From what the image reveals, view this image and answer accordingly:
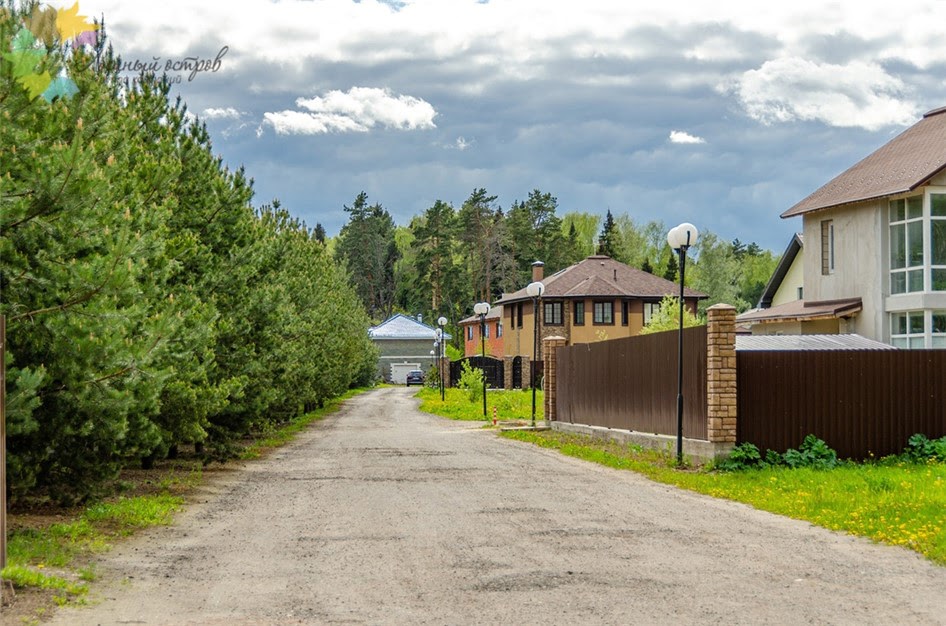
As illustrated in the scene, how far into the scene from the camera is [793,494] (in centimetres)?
1373

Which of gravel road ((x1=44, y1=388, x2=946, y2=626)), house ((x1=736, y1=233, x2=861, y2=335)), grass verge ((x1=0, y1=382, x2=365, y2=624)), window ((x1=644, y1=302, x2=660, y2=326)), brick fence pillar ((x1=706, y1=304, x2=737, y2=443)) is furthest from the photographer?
window ((x1=644, y1=302, x2=660, y2=326))

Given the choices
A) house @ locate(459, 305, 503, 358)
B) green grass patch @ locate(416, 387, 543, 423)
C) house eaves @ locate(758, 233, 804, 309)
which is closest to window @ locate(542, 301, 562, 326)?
house @ locate(459, 305, 503, 358)

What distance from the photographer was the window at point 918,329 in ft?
85.3

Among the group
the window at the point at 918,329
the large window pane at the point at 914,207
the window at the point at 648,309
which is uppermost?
the large window pane at the point at 914,207

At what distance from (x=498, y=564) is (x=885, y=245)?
20699 mm

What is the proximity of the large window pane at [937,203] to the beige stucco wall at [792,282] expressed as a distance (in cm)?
2161

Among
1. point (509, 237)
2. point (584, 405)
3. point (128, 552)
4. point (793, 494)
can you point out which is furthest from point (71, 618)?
point (509, 237)

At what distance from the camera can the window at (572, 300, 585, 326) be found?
212ft

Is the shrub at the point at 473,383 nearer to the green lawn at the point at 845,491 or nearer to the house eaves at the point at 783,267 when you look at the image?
the house eaves at the point at 783,267

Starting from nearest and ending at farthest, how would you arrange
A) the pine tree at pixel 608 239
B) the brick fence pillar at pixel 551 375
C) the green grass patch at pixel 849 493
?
1. the green grass patch at pixel 849 493
2. the brick fence pillar at pixel 551 375
3. the pine tree at pixel 608 239

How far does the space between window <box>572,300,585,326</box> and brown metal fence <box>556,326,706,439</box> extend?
35.3 metres

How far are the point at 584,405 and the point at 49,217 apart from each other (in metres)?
18.7

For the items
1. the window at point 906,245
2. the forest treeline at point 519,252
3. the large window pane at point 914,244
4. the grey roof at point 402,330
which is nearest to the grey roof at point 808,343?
the window at point 906,245

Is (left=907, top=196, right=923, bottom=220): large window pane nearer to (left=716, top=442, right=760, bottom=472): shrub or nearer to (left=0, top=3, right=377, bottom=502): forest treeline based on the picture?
(left=716, top=442, right=760, bottom=472): shrub
